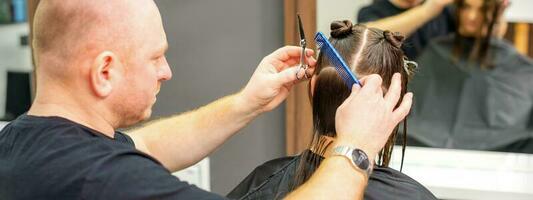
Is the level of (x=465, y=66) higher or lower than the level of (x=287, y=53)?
lower

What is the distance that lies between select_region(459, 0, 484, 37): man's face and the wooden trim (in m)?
0.44

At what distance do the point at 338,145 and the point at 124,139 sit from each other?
0.50 meters

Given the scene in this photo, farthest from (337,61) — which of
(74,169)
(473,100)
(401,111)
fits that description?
(473,100)

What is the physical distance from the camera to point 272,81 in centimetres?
162

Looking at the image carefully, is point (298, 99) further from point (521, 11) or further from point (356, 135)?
point (356, 135)

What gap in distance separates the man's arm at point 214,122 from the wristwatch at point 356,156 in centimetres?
42

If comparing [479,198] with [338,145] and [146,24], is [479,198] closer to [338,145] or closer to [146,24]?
[338,145]

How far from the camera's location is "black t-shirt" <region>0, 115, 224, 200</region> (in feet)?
3.66

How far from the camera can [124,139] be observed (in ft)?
4.89

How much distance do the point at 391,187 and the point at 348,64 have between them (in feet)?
0.87

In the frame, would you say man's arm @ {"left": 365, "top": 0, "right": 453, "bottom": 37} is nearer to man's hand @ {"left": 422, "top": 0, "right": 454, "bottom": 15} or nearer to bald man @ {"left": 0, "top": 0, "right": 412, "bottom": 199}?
man's hand @ {"left": 422, "top": 0, "right": 454, "bottom": 15}

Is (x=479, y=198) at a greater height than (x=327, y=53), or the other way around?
(x=327, y=53)

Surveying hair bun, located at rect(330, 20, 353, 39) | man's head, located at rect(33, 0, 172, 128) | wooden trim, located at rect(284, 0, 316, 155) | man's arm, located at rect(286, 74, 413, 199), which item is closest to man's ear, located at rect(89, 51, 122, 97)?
man's head, located at rect(33, 0, 172, 128)

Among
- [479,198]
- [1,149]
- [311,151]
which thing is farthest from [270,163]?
[479,198]
